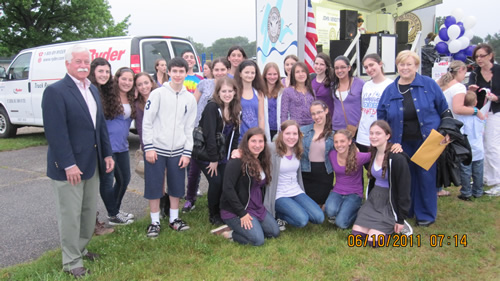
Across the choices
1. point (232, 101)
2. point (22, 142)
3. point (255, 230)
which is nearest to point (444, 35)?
point (232, 101)

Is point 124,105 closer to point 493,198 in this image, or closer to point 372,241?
point 372,241

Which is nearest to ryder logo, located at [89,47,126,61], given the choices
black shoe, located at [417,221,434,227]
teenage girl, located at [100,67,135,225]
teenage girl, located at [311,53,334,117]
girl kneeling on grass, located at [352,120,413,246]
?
teenage girl, located at [100,67,135,225]

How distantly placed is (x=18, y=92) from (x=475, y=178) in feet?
31.2

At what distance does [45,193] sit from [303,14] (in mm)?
4471

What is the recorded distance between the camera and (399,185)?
3.54 meters

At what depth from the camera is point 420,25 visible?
13.4m

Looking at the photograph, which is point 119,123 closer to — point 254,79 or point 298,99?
point 254,79

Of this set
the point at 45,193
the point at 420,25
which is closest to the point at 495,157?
the point at 45,193

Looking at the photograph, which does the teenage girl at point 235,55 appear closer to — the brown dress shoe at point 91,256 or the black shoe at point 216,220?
the black shoe at point 216,220

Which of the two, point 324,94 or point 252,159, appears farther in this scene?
point 324,94

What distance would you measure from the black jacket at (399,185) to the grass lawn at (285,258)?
32 centimetres

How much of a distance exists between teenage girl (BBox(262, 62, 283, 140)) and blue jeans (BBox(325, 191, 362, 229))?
3.39ft

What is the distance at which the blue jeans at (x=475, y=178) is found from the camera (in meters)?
4.76

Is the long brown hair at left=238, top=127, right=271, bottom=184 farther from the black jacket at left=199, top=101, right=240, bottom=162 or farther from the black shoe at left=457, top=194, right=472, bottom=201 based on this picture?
the black shoe at left=457, top=194, right=472, bottom=201
